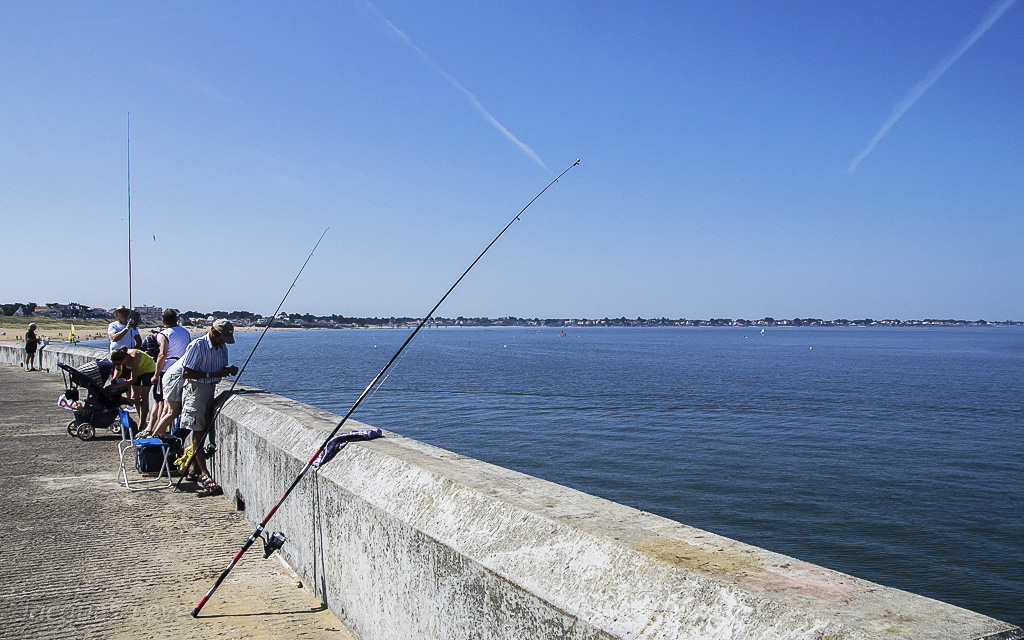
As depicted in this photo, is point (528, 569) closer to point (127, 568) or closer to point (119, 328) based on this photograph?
point (127, 568)

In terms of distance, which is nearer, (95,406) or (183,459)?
(183,459)

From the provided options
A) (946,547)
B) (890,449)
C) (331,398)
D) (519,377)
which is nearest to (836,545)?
(946,547)

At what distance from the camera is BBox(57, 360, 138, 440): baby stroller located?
29.2 ft

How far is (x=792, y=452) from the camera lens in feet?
62.7

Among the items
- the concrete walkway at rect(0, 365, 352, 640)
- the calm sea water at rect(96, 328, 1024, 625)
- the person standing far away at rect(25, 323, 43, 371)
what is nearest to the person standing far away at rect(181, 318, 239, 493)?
the concrete walkway at rect(0, 365, 352, 640)

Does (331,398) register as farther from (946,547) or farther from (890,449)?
(946,547)

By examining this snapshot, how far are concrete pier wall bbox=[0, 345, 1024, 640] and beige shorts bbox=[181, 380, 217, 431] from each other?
2488 millimetres

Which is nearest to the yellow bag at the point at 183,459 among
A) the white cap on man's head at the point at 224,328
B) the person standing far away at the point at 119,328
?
the white cap on man's head at the point at 224,328

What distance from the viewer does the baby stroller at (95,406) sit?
891 cm

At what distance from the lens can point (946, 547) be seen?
39.1 ft

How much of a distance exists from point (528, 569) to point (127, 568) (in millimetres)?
3248

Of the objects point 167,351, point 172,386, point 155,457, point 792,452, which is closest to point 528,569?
point 155,457

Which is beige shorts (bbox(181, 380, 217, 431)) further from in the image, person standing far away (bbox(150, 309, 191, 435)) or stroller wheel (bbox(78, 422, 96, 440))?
stroller wheel (bbox(78, 422, 96, 440))

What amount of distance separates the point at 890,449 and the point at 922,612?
20.5m
